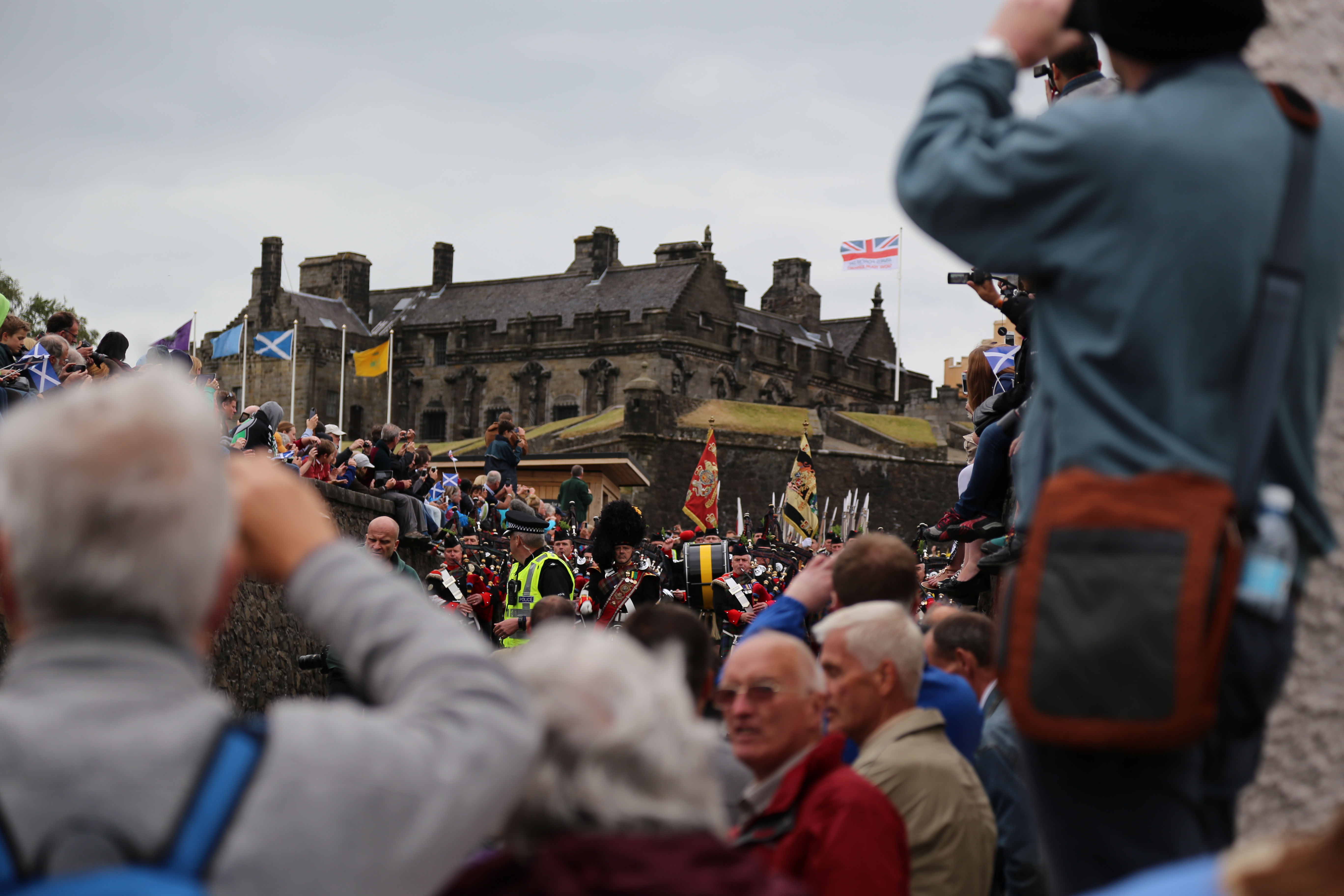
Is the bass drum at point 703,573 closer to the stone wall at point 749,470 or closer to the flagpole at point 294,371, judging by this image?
the stone wall at point 749,470

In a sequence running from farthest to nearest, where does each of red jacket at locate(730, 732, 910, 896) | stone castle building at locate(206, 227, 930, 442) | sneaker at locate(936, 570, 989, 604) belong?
1. stone castle building at locate(206, 227, 930, 442)
2. sneaker at locate(936, 570, 989, 604)
3. red jacket at locate(730, 732, 910, 896)

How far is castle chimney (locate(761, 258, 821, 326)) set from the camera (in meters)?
76.4

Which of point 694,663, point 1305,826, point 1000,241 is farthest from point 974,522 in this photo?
point 1000,241

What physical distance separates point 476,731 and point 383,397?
69.4 m

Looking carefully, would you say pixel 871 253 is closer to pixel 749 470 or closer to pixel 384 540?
pixel 749 470

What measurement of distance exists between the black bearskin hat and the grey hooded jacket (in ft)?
34.1

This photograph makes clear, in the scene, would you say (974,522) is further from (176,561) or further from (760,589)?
(176,561)

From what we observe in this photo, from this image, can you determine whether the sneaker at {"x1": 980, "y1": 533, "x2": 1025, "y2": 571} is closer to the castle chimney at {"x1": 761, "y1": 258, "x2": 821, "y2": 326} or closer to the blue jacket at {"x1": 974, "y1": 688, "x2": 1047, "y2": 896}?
the blue jacket at {"x1": 974, "y1": 688, "x2": 1047, "y2": 896}

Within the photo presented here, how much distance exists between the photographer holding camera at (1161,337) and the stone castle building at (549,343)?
57.3 meters

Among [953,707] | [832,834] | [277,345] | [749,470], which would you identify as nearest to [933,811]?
[953,707]

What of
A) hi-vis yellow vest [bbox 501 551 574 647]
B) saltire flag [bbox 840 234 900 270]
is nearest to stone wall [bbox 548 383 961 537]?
saltire flag [bbox 840 234 900 270]

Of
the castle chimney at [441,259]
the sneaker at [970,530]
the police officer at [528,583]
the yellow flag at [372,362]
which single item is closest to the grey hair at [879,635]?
the sneaker at [970,530]

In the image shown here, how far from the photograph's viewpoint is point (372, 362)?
192 ft

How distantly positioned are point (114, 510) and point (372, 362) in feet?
190
